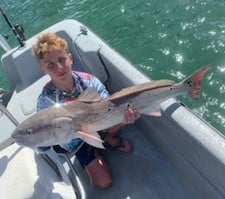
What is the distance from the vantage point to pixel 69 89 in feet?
13.4

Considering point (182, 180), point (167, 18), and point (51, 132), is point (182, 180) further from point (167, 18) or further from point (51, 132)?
point (167, 18)

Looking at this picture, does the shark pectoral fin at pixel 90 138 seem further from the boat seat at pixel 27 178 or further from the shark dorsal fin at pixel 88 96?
the boat seat at pixel 27 178

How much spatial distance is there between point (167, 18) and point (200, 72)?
160 inches

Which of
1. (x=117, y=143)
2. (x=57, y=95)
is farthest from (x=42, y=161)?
(x=117, y=143)

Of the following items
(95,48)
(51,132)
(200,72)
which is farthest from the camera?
(95,48)

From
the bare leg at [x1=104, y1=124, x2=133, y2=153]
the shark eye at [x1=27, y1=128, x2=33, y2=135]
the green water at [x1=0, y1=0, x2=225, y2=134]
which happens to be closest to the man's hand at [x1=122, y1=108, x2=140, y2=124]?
the shark eye at [x1=27, y1=128, x2=33, y2=135]

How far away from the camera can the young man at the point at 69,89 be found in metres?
3.85

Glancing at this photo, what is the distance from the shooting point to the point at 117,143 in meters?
4.52

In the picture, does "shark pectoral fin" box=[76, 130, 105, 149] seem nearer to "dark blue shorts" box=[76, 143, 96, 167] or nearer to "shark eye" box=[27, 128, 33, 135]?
"shark eye" box=[27, 128, 33, 135]

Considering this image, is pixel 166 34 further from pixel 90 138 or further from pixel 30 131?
pixel 30 131

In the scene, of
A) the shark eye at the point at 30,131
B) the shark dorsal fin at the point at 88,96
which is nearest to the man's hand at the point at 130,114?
the shark dorsal fin at the point at 88,96

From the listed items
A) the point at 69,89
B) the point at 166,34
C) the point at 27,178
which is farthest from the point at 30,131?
the point at 166,34

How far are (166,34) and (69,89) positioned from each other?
11.0 ft

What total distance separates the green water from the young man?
1.77 m
